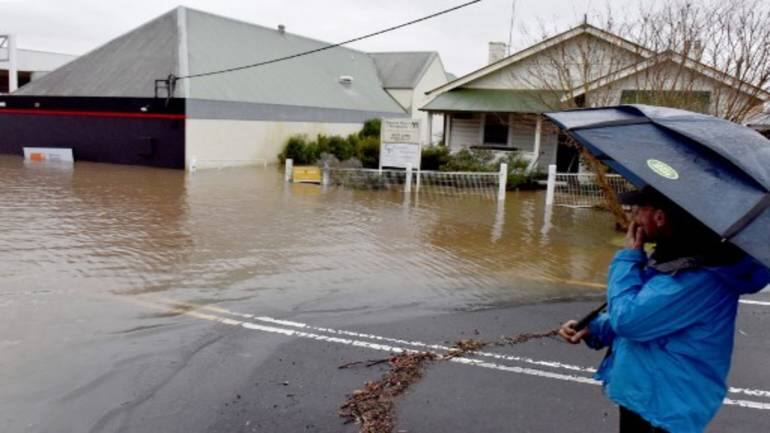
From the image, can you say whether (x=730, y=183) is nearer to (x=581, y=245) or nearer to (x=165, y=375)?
(x=165, y=375)

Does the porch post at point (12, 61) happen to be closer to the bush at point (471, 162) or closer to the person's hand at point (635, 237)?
the bush at point (471, 162)

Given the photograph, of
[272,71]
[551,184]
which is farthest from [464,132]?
[272,71]

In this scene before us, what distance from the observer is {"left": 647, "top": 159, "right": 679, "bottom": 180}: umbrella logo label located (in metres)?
2.38

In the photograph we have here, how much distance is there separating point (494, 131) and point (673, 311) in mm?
21093

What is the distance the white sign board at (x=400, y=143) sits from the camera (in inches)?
702

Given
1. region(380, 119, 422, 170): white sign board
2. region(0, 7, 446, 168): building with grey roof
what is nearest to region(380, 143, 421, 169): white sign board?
region(380, 119, 422, 170): white sign board

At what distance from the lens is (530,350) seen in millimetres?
5621

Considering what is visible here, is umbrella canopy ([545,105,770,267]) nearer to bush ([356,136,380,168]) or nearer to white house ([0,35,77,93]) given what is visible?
bush ([356,136,380,168])

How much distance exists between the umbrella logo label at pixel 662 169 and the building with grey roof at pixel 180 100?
2080 centimetres

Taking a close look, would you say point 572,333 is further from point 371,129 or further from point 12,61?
point 12,61

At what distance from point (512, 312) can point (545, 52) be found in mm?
12573

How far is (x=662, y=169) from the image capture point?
240 cm

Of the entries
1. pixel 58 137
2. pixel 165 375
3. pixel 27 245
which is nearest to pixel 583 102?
pixel 27 245

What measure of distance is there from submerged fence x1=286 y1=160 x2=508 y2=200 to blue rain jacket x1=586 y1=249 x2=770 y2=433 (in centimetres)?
1469
